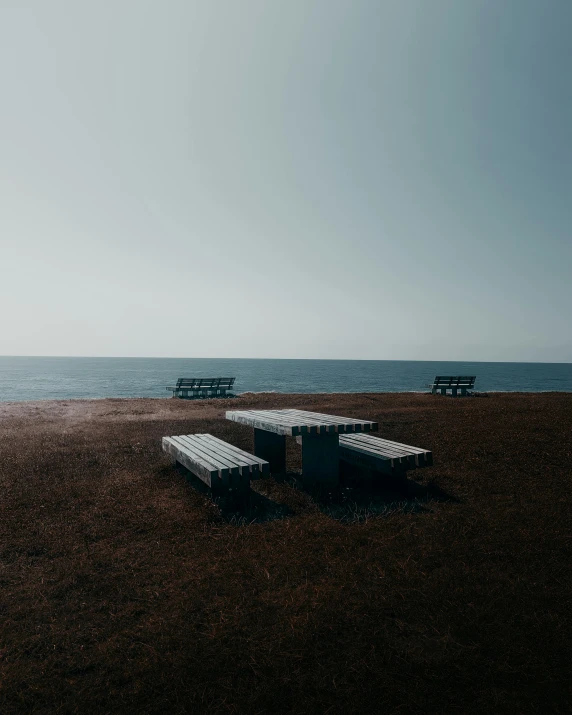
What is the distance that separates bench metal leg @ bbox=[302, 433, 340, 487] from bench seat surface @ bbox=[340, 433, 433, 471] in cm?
42

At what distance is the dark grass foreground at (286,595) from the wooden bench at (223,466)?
0.36 meters

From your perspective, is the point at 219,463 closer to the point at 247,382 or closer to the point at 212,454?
the point at 212,454

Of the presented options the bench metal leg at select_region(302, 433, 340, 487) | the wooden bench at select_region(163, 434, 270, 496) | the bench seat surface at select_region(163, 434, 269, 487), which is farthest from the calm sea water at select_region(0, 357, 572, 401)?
the bench metal leg at select_region(302, 433, 340, 487)

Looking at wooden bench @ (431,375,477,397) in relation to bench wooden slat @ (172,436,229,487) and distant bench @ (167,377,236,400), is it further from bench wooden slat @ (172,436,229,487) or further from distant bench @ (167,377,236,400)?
bench wooden slat @ (172,436,229,487)

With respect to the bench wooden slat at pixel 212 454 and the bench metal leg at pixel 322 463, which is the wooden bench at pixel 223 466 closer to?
the bench wooden slat at pixel 212 454

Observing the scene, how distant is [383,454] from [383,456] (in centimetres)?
11

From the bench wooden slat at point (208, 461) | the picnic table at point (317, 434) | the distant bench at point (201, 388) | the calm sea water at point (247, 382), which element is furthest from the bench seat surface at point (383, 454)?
the calm sea water at point (247, 382)

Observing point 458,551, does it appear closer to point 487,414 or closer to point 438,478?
point 438,478

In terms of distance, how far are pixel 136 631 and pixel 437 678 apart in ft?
6.81

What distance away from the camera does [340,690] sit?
244cm

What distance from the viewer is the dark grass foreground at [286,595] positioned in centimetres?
245

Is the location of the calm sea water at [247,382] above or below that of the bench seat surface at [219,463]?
below

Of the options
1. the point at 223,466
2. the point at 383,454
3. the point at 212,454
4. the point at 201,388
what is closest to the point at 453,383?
the point at 201,388

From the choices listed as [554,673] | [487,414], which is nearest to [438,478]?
[554,673]
